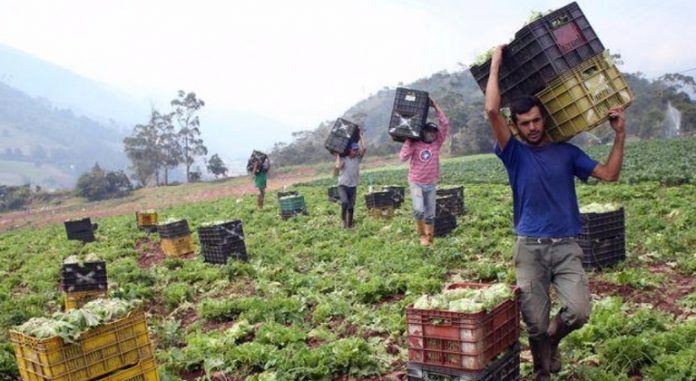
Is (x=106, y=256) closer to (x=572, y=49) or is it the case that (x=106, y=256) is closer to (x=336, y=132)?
(x=336, y=132)

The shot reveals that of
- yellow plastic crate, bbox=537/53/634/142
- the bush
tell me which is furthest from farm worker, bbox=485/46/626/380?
the bush

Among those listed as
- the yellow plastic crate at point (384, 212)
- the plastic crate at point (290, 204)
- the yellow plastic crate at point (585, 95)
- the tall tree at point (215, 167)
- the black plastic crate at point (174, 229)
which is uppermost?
the tall tree at point (215, 167)

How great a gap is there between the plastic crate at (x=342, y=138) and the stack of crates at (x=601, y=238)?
285 inches

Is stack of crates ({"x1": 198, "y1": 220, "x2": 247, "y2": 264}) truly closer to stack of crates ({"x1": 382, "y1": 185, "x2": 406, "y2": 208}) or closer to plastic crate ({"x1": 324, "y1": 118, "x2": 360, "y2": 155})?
plastic crate ({"x1": 324, "y1": 118, "x2": 360, "y2": 155})

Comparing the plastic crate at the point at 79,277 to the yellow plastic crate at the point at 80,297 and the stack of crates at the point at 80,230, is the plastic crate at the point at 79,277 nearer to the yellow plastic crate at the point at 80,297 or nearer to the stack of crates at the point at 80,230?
the yellow plastic crate at the point at 80,297

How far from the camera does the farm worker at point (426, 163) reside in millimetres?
11383

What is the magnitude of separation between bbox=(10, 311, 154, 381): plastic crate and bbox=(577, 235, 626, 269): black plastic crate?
21.1 ft

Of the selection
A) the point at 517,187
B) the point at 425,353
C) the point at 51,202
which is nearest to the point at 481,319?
the point at 425,353

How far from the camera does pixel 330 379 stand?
608 centimetres

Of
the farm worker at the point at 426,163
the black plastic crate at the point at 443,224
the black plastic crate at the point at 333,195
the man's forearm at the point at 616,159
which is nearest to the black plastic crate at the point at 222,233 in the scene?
the farm worker at the point at 426,163

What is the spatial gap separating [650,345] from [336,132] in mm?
10555

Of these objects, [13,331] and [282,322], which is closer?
[13,331]

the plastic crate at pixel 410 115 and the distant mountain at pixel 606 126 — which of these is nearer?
the plastic crate at pixel 410 115

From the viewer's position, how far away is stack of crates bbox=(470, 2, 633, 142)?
202 inches
